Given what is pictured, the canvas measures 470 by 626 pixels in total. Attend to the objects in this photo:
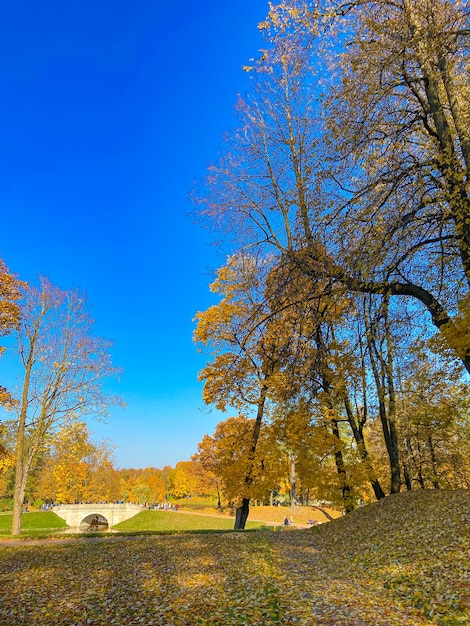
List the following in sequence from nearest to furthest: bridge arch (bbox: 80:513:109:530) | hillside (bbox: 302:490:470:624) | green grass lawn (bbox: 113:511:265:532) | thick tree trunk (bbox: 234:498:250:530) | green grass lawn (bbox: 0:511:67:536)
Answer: hillside (bbox: 302:490:470:624) < thick tree trunk (bbox: 234:498:250:530) < green grass lawn (bbox: 0:511:67:536) < green grass lawn (bbox: 113:511:265:532) < bridge arch (bbox: 80:513:109:530)

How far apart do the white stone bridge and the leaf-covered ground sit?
32.6 meters

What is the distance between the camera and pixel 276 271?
716 centimetres

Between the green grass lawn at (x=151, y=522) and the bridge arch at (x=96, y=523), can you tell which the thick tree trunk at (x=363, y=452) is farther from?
the bridge arch at (x=96, y=523)

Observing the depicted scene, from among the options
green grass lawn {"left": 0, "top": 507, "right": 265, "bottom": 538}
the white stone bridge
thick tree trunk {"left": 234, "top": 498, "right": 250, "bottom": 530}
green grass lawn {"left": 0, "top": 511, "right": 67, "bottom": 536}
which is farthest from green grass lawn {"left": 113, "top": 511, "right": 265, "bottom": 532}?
thick tree trunk {"left": 234, "top": 498, "right": 250, "bottom": 530}

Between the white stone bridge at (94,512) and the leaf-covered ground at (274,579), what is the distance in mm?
32577

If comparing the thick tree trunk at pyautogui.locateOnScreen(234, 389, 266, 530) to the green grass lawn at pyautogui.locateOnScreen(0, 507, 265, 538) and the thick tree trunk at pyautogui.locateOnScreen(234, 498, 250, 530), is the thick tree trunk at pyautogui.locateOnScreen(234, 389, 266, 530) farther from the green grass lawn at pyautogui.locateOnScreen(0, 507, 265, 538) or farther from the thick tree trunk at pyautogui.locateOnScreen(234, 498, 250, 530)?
the green grass lawn at pyautogui.locateOnScreen(0, 507, 265, 538)

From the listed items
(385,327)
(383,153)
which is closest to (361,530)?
(385,327)

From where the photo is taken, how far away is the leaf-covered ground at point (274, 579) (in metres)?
4.43

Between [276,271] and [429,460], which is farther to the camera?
[429,460]

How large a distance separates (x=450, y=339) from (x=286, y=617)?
15.0ft

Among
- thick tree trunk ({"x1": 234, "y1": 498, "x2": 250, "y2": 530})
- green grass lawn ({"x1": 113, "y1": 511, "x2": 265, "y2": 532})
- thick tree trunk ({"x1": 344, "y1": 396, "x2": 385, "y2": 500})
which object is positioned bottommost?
green grass lawn ({"x1": 113, "y1": 511, "x2": 265, "y2": 532})

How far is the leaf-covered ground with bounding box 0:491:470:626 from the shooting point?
4.43 meters

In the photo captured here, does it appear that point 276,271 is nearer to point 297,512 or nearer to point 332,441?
point 332,441

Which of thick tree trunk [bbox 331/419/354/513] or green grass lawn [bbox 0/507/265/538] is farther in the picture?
green grass lawn [bbox 0/507/265/538]
